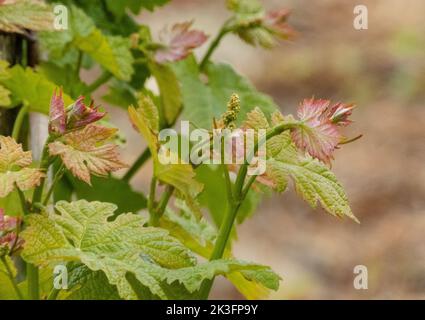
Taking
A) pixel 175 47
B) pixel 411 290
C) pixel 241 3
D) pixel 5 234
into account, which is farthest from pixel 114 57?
pixel 411 290

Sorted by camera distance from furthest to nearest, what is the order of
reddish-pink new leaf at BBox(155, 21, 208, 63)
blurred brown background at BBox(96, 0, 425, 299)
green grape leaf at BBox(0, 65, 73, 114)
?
blurred brown background at BBox(96, 0, 425, 299)
reddish-pink new leaf at BBox(155, 21, 208, 63)
green grape leaf at BBox(0, 65, 73, 114)

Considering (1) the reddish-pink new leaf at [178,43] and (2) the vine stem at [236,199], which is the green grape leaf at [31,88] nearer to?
(1) the reddish-pink new leaf at [178,43]

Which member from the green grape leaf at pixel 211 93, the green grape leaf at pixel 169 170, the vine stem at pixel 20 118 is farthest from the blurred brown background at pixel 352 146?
the green grape leaf at pixel 169 170

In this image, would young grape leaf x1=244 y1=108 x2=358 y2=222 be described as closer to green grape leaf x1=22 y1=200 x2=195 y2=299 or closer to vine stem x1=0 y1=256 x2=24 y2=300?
green grape leaf x1=22 y1=200 x2=195 y2=299

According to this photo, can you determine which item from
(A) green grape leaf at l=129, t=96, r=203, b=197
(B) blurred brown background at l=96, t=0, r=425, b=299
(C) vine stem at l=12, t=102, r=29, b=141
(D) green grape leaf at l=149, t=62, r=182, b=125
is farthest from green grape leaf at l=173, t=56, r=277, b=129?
(B) blurred brown background at l=96, t=0, r=425, b=299
